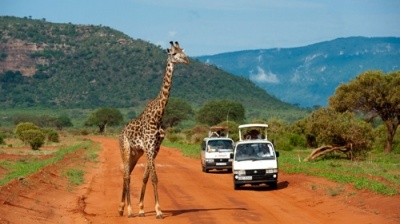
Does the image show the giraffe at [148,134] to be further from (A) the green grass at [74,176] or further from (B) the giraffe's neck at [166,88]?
(A) the green grass at [74,176]

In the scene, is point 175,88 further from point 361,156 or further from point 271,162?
point 271,162

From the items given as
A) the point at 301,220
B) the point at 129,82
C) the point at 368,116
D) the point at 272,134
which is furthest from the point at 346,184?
the point at 129,82

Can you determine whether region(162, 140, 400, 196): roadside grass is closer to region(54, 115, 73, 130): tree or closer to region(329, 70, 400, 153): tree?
region(329, 70, 400, 153): tree

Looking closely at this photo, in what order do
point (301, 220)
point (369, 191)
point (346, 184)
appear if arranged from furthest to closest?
point (346, 184), point (369, 191), point (301, 220)

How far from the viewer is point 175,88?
150375 mm

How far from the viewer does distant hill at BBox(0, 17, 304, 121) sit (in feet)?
477

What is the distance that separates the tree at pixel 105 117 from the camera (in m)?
112

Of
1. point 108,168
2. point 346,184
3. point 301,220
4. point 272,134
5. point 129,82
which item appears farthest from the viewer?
point 129,82

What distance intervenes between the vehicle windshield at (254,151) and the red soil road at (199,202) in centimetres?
116

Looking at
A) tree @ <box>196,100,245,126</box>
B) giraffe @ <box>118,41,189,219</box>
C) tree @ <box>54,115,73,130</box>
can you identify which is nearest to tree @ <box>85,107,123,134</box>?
tree @ <box>54,115,73,130</box>

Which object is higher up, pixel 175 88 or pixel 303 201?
pixel 175 88

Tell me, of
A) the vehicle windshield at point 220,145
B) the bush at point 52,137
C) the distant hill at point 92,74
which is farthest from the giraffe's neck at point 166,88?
the distant hill at point 92,74

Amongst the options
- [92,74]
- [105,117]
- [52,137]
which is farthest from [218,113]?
[92,74]

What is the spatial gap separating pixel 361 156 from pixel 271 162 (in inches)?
622
